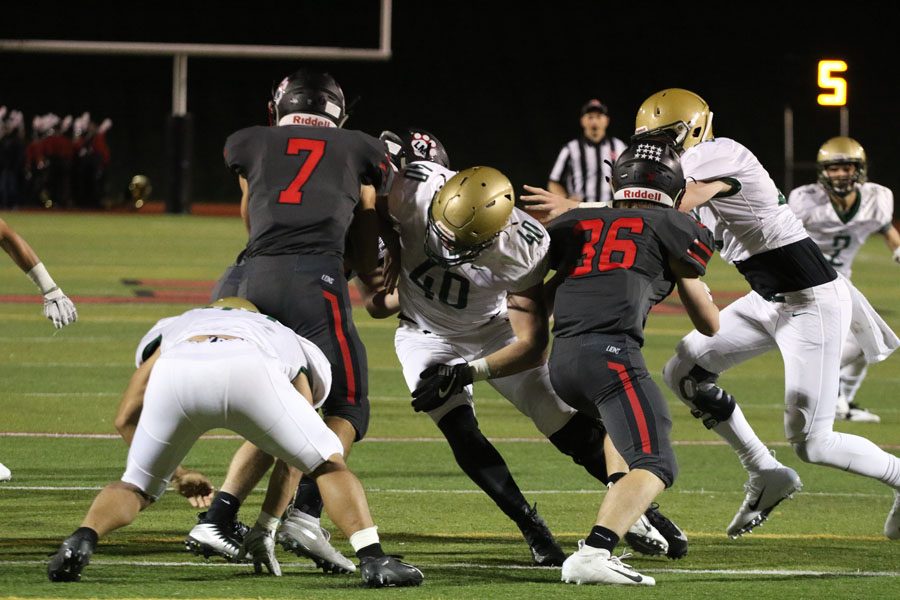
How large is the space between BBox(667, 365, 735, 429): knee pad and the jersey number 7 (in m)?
1.06

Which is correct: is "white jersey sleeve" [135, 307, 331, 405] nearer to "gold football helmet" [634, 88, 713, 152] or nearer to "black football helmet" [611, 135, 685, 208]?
"black football helmet" [611, 135, 685, 208]

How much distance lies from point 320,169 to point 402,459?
260cm

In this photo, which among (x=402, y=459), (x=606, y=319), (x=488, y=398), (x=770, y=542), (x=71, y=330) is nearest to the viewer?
(x=606, y=319)

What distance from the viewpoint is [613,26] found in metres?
31.0

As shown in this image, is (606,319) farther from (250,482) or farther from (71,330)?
(71,330)

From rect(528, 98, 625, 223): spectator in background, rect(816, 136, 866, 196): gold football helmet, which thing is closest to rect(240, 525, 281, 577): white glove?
rect(816, 136, 866, 196): gold football helmet

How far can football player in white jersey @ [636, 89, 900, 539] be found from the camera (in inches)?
222

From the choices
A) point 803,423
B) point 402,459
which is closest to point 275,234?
point 803,423

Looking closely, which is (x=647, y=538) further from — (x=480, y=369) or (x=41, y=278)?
(x=41, y=278)

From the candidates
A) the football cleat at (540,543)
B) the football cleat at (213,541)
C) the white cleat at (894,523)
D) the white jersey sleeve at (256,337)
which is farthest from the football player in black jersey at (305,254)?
the white cleat at (894,523)

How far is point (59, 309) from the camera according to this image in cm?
611

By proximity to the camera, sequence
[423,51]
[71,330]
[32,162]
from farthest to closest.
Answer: [423,51]
[32,162]
[71,330]

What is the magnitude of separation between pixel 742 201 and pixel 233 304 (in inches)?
84.0

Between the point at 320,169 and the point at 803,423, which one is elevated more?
the point at 320,169
